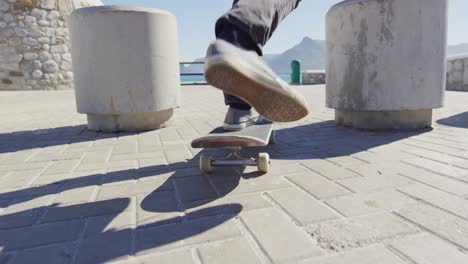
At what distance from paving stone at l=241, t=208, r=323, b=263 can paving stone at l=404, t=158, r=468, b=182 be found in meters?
1.15

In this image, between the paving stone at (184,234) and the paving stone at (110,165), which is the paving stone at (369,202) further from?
the paving stone at (110,165)

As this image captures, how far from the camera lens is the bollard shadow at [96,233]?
1.16 metres

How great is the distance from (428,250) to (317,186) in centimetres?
70

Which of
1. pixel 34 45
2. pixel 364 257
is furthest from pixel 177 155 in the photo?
pixel 34 45

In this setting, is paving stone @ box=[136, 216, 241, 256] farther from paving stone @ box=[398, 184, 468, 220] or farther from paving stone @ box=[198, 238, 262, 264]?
paving stone @ box=[398, 184, 468, 220]

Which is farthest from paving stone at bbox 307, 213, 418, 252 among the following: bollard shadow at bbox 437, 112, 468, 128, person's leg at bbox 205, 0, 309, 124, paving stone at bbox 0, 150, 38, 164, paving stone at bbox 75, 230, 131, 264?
bollard shadow at bbox 437, 112, 468, 128

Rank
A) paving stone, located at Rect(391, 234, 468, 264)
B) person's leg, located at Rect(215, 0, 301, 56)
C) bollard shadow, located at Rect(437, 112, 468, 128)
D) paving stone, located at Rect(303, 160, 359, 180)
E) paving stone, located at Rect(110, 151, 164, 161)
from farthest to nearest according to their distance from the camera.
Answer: bollard shadow, located at Rect(437, 112, 468, 128) < paving stone, located at Rect(110, 151, 164, 161) < paving stone, located at Rect(303, 160, 359, 180) < person's leg, located at Rect(215, 0, 301, 56) < paving stone, located at Rect(391, 234, 468, 264)

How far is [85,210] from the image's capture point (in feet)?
5.01

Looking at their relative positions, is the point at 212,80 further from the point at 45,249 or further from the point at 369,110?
the point at 369,110

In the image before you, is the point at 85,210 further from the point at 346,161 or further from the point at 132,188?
the point at 346,161

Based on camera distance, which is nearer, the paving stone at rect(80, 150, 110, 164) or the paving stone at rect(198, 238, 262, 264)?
the paving stone at rect(198, 238, 262, 264)

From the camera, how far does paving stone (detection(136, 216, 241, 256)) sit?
1190 mm

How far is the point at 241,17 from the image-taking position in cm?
154

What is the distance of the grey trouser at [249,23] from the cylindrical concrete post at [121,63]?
2033mm
